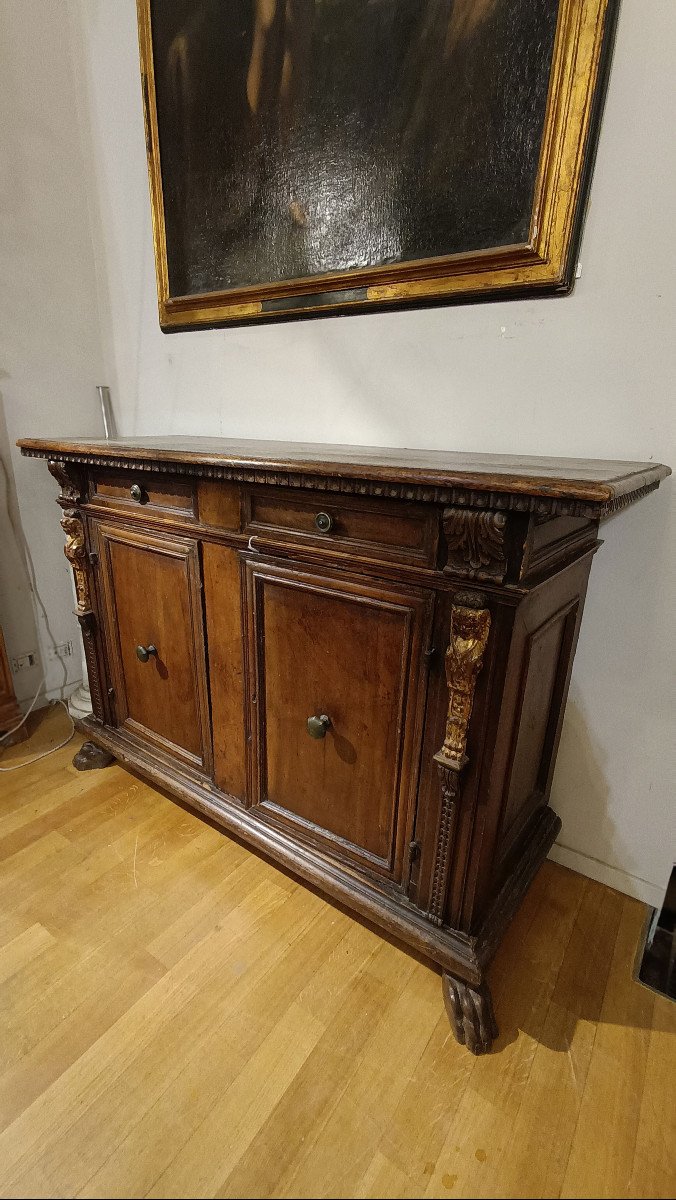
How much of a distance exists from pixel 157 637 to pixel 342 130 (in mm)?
1348

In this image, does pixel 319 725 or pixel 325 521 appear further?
pixel 319 725

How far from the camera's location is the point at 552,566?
93cm

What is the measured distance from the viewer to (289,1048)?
981 millimetres

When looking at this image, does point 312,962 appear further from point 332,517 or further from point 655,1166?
point 332,517

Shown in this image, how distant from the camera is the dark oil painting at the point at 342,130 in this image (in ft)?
3.53

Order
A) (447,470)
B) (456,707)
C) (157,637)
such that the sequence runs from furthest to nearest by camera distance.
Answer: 1. (157,637)
2. (456,707)
3. (447,470)

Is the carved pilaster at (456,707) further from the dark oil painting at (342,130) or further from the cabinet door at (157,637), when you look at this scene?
the dark oil painting at (342,130)

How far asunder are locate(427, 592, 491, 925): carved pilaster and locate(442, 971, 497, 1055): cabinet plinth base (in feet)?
0.39

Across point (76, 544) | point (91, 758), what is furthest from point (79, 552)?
point (91, 758)

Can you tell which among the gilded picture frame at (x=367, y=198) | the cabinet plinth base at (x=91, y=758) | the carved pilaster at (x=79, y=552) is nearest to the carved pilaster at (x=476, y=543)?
the gilded picture frame at (x=367, y=198)

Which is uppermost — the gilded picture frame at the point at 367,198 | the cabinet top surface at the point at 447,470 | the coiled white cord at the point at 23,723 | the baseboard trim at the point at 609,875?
the gilded picture frame at the point at 367,198

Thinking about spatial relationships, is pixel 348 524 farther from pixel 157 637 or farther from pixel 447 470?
pixel 157 637

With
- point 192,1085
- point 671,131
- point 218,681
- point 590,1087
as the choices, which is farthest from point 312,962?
point 671,131

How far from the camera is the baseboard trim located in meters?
1.29
